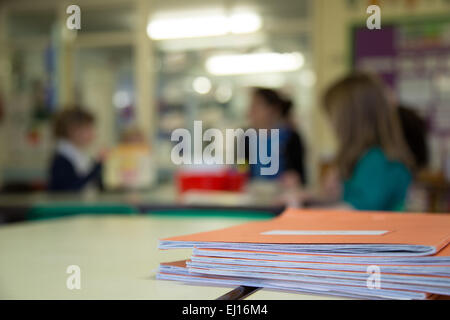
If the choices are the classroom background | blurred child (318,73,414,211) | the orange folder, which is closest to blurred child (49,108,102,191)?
the classroom background

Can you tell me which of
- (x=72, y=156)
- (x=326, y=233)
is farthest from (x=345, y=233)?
Answer: (x=72, y=156)

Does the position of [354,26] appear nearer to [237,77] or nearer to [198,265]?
[237,77]

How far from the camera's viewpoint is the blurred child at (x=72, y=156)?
288 centimetres

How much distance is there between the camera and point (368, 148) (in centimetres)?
176

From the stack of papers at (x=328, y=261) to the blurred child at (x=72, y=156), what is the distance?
242 centimetres

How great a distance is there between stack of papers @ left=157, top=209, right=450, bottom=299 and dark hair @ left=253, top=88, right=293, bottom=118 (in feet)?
8.90

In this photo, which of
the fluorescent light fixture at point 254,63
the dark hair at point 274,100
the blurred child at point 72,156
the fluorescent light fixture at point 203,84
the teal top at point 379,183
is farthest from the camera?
the fluorescent light fixture at point 203,84

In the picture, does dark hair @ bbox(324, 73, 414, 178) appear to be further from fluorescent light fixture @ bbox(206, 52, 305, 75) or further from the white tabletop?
fluorescent light fixture @ bbox(206, 52, 305, 75)

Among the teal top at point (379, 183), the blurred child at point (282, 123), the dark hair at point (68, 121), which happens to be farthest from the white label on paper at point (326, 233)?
the dark hair at point (68, 121)

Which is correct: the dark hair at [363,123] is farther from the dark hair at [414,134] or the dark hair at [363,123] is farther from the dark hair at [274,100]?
the dark hair at [274,100]

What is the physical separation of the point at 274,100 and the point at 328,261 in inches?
112

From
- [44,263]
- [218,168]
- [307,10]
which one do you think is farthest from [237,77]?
[44,263]

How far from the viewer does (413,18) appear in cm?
442
